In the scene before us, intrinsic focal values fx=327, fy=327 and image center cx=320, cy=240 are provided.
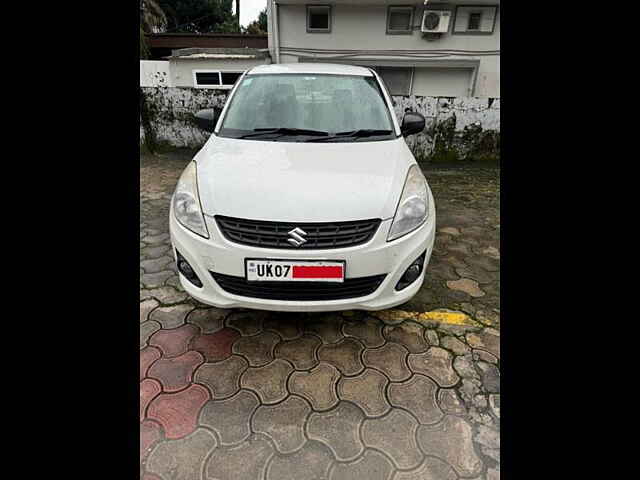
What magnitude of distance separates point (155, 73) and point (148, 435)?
14.6 m

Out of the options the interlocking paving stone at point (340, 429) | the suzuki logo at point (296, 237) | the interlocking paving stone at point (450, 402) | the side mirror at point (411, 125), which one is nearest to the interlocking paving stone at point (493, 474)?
the interlocking paving stone at point (450, 402)

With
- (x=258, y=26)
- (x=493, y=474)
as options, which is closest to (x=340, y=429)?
(x=493, y=474)

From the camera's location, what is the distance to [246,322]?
6.58 ft

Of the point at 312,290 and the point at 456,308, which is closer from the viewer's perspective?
the point at 312,290

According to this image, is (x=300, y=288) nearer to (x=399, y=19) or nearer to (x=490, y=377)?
(x=490, y=377)

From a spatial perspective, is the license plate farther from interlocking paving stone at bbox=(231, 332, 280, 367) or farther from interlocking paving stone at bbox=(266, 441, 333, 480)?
interlocking paving stone at bbox=(266, 441, 333, 480)

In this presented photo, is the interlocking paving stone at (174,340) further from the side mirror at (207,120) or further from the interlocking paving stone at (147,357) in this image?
the side mirror at (207,120)

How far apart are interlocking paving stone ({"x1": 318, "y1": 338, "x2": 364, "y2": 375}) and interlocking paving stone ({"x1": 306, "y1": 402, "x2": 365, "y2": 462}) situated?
21 cm

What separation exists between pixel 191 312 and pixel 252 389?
0.77 m

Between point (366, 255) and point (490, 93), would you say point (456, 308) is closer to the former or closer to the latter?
point (366, 255)

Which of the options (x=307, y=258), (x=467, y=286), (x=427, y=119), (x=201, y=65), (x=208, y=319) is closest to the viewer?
(x=307, y=258)

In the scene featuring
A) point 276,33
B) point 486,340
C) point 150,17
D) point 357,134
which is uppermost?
point 150,17

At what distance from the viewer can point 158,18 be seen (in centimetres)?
1664
